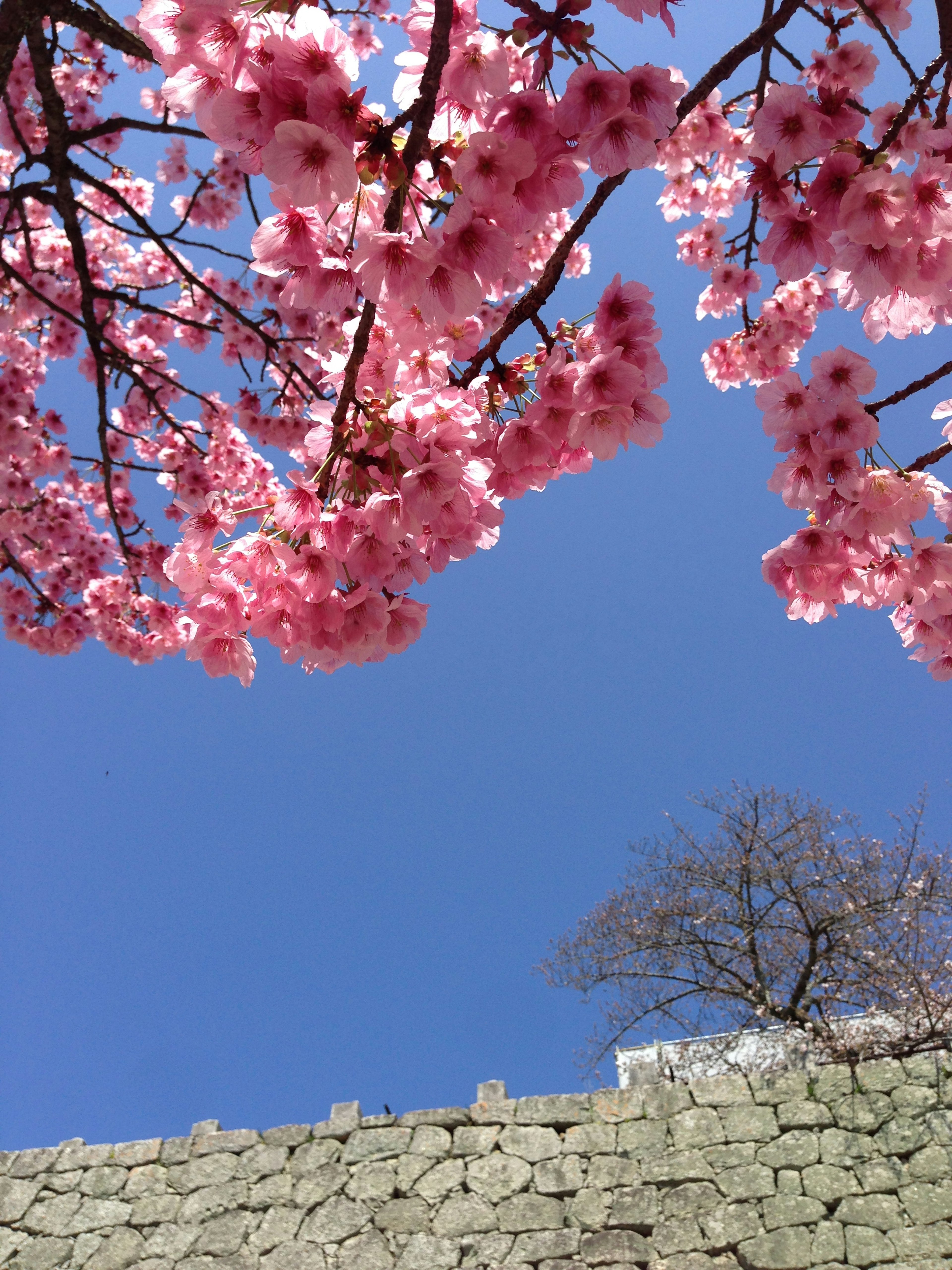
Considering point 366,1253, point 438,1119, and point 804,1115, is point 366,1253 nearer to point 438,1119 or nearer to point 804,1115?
point 438,1119

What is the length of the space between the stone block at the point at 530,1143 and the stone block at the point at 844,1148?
1342 millimetres

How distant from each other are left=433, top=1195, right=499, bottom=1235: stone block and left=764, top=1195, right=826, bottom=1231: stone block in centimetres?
134

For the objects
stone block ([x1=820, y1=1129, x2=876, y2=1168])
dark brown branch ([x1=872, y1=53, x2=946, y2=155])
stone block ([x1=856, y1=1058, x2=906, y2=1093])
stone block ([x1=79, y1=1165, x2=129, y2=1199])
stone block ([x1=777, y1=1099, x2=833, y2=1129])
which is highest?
dark brown branch ([x1=872, y1=53, x2=946, y2=155])

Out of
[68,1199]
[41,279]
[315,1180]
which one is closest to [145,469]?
[41,279]

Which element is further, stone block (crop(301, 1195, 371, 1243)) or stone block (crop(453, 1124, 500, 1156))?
stone block (crop(453, 1124, 500, 1156))

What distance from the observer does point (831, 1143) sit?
412 cm

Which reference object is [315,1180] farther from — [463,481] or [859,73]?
[859,73]

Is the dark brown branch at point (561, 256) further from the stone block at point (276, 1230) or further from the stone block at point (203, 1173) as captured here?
the stone block at point (203, 1173)

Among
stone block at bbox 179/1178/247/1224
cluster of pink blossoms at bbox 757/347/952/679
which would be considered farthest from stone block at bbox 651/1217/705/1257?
cluster of pink blossoms at bbox 757/347/952/679

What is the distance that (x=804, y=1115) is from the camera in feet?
13.9

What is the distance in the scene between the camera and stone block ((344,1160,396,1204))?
4.43 m

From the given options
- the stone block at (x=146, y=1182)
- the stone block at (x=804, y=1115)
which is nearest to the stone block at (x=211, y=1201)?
the stone block at (x=146, y=1182)

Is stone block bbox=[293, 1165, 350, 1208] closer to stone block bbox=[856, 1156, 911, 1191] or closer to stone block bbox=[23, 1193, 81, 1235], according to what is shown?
stone block bbox=[23, 1193, 81, 1235]

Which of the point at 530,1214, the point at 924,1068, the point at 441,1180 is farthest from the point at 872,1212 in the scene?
the point at 441,1180
